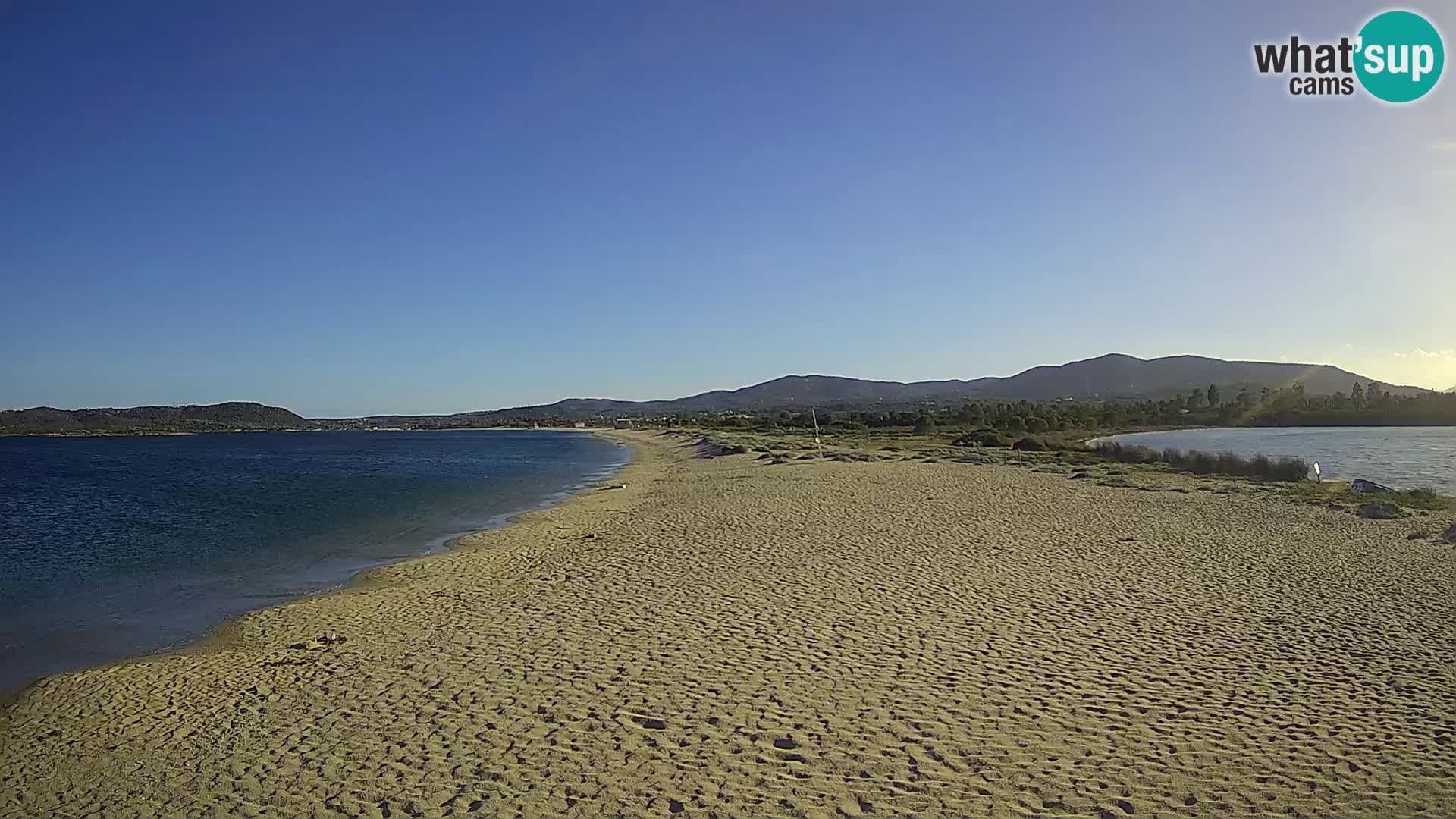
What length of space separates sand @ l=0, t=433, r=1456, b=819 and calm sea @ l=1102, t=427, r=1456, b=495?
80.1 ft

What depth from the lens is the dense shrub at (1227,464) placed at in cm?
3052

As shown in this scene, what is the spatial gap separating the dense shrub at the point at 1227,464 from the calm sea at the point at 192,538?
987 inches

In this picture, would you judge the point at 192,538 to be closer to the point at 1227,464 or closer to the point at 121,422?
the point at 1227,464

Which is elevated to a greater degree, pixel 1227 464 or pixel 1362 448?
pixel 1227 464

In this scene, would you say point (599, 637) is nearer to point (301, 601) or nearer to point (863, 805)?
point (863, 805)

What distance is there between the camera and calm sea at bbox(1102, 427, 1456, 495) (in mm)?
34094

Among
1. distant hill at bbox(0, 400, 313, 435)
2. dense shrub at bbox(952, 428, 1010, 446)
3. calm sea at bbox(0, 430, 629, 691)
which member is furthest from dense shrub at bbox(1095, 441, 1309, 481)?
distant hill at bbox(0, 400, 313, 435)

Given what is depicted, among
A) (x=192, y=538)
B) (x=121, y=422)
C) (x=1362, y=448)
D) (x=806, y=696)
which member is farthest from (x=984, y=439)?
(x=121, y=422)

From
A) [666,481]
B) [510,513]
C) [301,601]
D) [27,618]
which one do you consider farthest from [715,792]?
[666,481]

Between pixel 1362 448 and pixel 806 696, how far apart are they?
60.4 meters

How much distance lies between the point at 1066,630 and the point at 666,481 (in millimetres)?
24580

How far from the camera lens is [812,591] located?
38.1 ft

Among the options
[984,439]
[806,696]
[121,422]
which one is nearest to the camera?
[806,696]

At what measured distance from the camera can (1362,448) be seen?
2099 inches
